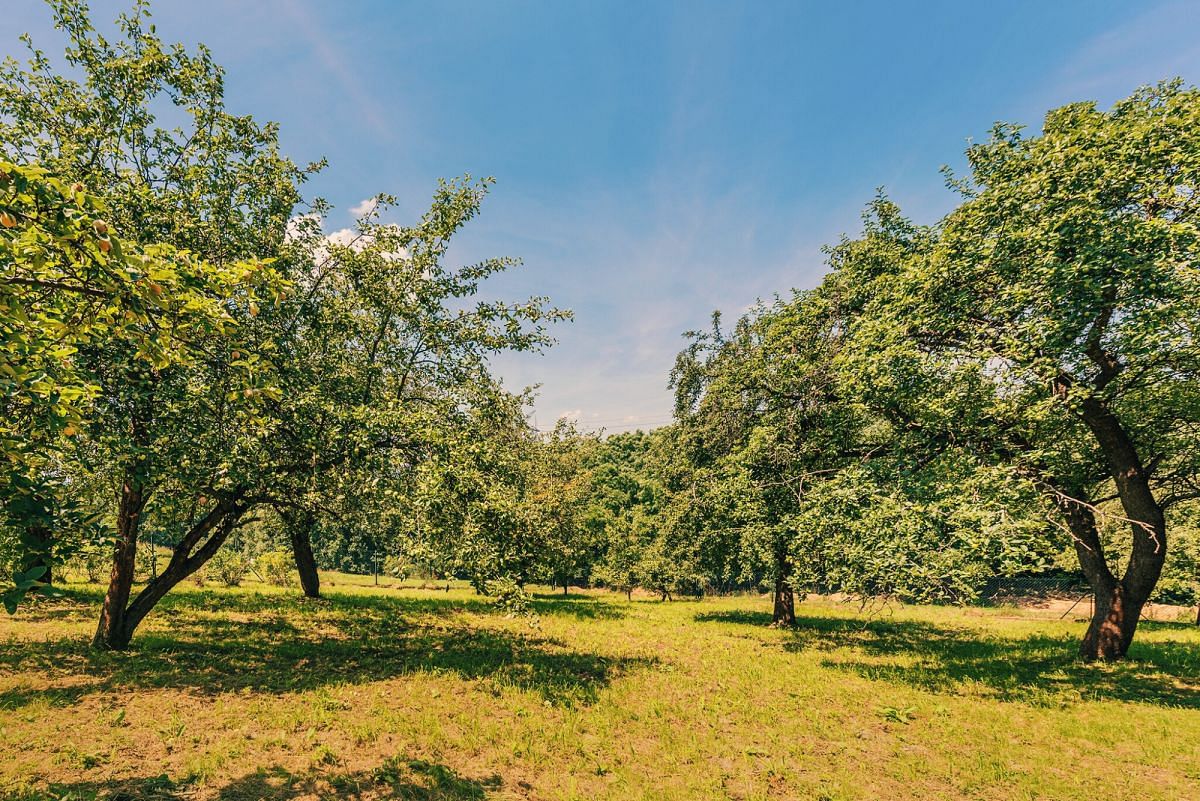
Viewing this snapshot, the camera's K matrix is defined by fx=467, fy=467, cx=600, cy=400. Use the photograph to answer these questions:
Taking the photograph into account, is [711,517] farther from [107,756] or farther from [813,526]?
[107,756]

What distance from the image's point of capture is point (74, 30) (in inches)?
393

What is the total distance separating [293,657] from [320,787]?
7.31 metres

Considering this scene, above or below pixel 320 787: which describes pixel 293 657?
below

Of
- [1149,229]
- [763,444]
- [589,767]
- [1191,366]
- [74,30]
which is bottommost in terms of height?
[589,767]

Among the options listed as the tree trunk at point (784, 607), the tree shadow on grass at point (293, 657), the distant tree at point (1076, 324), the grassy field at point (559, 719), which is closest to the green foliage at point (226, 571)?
the tree shadow on grass at point (293, 657)

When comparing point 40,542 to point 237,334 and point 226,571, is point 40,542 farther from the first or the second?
point 226,571

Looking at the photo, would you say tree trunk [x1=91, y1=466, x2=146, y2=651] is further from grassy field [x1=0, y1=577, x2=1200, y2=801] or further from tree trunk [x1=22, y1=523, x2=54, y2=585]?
tree trunk [x1=22, y1=523, x2=54, y2=585]

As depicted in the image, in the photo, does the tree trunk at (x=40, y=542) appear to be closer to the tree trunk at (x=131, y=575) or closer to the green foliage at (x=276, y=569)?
the tree trunk at (x=131, y=575)

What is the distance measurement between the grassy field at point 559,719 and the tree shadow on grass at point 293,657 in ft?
0.29

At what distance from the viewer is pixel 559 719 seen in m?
9.07

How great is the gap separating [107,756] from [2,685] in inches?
183

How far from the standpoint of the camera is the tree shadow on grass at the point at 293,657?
9727 millimetres

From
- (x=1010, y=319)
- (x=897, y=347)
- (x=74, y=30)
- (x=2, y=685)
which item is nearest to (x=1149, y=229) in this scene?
(x=1010, y=319)

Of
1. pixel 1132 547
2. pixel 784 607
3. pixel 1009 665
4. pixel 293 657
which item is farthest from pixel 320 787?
pixel 784 607
